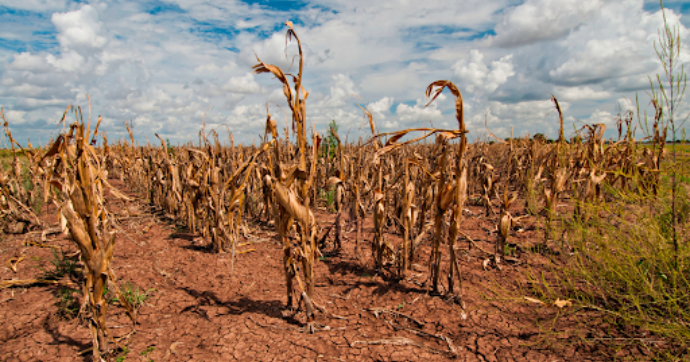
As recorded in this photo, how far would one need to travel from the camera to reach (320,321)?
272 centimetres

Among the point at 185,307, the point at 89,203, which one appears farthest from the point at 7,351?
the point at 89,203

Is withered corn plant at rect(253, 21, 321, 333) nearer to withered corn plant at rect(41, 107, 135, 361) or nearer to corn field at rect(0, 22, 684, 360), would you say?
corn field at rect(0, 22, 684, 360)

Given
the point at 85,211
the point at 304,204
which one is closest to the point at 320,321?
the point at 304,204

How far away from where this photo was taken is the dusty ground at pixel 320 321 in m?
2.30

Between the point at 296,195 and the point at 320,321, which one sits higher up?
the point at 296,195

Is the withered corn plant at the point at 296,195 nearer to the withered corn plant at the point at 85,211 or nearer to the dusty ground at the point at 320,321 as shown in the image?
the dusty ground at the point at 320,321

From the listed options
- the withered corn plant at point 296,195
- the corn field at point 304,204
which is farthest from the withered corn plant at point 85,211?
the withered corn plant at point 296,195

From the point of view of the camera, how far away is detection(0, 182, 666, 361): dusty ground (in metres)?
2.30

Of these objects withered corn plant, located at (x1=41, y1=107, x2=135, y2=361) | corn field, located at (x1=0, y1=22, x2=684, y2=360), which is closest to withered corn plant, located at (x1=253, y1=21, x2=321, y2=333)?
corn field, located at (x1=0, y1=22, x2=684, y2=360)

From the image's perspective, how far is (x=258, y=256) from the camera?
4125 millimetres

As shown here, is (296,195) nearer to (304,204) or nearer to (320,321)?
(304,204)

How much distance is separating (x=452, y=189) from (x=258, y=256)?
8.68 feet

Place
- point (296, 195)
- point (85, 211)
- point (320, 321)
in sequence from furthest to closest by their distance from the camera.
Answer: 1. point (320, 321)
2. point (296, 195)
3. point (85, 211)

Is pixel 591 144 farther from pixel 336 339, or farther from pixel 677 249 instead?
pixel 336 339
